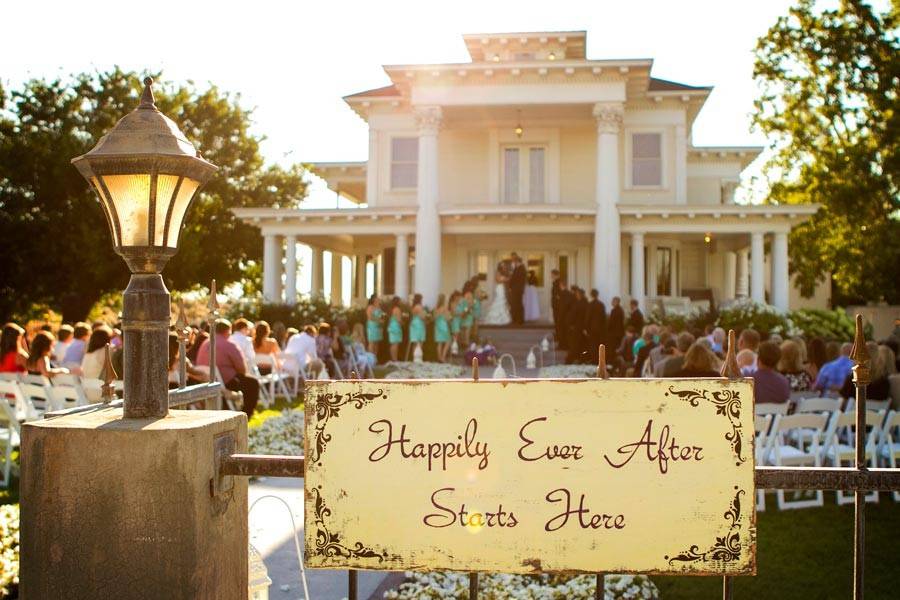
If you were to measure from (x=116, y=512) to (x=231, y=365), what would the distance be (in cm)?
932

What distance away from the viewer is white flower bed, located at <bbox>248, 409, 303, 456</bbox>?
10336 millimetres

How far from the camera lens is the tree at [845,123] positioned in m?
29.1

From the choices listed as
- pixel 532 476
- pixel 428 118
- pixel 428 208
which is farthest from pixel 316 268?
pixel 532 476

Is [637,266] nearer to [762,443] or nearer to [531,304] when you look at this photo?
[531,304]

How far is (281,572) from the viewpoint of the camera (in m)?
5.95

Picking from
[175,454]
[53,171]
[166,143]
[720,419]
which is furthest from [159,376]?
[53,171]

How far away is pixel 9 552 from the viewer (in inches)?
237

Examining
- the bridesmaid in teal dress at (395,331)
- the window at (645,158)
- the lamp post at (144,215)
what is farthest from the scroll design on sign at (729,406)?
the window at (645,158)

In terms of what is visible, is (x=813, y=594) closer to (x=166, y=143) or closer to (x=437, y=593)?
(x=437, y=593)

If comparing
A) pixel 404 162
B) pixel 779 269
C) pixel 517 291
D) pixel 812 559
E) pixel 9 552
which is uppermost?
pixel 404 162

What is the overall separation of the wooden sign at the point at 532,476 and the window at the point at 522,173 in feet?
90.4

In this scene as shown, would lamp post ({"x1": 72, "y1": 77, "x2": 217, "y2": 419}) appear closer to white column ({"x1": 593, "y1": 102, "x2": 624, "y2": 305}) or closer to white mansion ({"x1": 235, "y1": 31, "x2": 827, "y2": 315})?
white mansion ({"x1": 235, "y1": 31, "x2": 827, "y2": 315})

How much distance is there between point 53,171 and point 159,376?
3545 centimetres

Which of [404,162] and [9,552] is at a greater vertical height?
[404,162]
